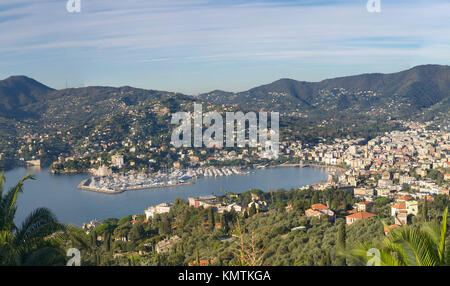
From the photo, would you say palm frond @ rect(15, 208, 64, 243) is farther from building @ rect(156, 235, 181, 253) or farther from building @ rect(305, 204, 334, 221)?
building @ rect(305, 204, 334, 221)

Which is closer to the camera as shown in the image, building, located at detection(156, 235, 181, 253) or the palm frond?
the palm frond

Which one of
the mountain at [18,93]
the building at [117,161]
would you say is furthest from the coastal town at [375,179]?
the mountain at [18,93]

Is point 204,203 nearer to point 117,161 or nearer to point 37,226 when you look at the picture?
point 37,226

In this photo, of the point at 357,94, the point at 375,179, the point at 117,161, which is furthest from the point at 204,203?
the point at 357,94

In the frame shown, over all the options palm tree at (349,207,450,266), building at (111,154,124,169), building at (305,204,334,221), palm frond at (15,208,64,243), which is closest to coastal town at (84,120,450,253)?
building at (305,204,334,221)

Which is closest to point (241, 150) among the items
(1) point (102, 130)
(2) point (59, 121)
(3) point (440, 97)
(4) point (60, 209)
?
(1) point (102, 130)

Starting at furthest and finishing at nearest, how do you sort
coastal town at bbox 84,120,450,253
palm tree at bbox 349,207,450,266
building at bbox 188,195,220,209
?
building at bbox 188,195,220,209, coastal town at bbox 84,120,450,253, palm tree at bbox 349,207,450,266

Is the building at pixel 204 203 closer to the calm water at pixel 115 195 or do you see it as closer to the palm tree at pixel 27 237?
the calm water at pixel 115 195

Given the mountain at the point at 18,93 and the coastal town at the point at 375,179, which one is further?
the mountain at the point at 18,93
